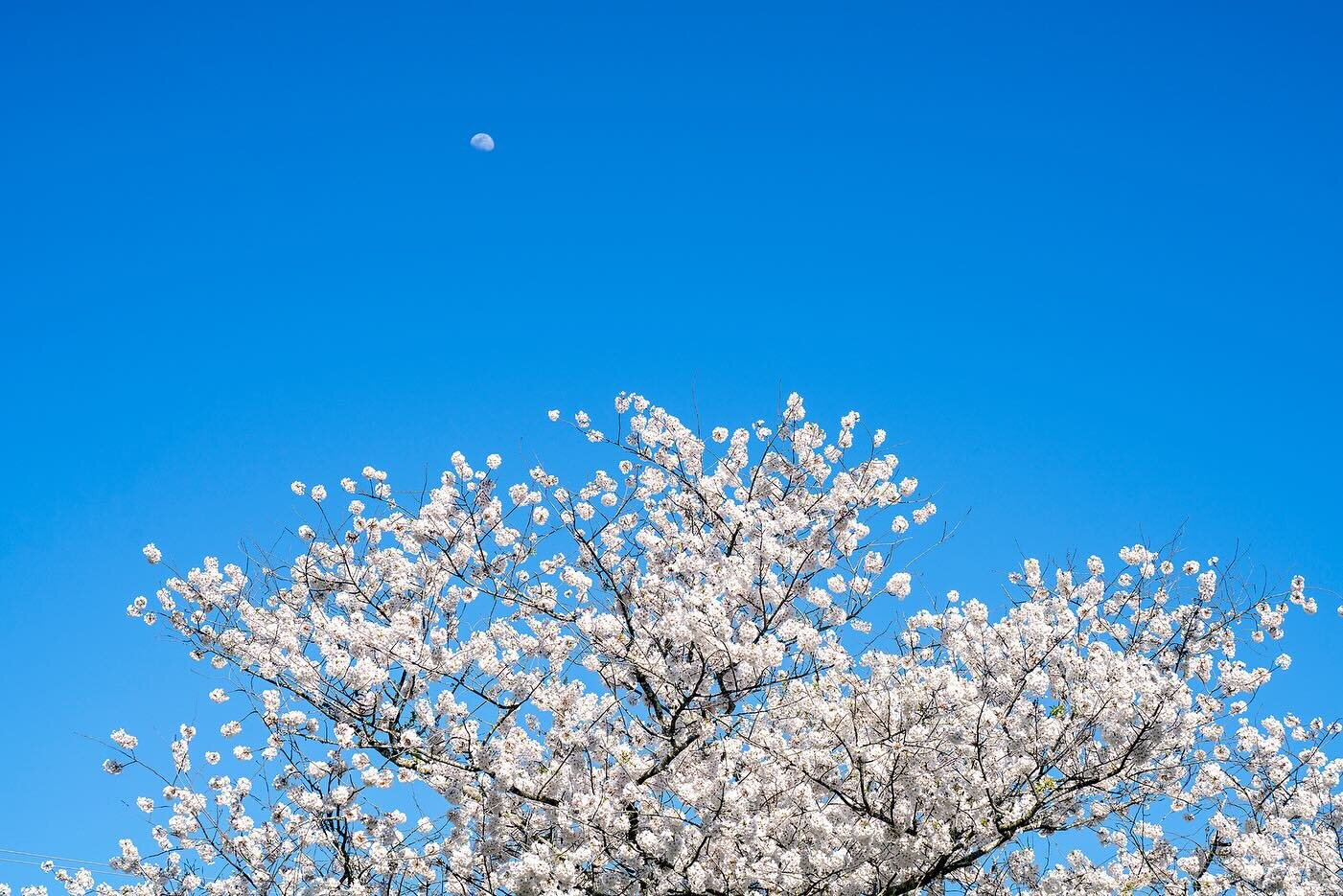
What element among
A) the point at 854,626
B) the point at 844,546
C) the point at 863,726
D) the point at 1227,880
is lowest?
the point at 1227,880

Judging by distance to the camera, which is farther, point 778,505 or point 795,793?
point 778,505

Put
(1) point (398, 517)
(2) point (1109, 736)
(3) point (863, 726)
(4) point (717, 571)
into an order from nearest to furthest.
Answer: (2) point (1109, 736)
(3) point (863, 726)
(4) point (717, 571)
(1) point (398, 517)

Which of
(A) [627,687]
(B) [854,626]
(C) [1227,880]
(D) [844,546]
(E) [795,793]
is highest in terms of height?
(D) [844,546]

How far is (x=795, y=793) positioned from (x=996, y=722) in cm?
163

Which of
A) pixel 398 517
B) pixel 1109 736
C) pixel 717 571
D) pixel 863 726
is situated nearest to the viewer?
pixel 1109 736

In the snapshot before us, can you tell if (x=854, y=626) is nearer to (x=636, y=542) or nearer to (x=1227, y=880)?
(x=636, y=542)

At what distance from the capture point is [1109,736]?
298 inches

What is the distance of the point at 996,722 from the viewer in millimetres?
7945

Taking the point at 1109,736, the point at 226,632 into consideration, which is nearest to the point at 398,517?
the point at 226,632

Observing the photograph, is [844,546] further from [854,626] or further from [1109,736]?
[1109,736]

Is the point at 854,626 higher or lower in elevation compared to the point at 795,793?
higher

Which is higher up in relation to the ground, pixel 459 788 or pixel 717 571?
pixel 717 571

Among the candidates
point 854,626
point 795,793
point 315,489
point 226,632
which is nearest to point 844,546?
point 854,626

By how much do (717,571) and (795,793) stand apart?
216cm
